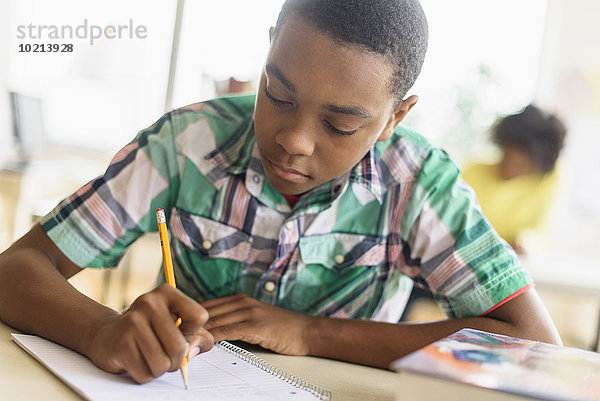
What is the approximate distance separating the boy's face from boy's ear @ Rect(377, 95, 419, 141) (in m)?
0.07

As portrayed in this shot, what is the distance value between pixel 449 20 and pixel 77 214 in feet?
11.8

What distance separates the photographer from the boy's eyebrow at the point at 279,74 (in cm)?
79

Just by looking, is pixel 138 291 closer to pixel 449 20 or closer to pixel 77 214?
pixel 449 20

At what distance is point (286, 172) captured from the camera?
0.86m

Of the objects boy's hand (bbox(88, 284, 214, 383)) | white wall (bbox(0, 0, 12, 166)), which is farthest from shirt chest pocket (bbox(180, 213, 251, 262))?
white wall (bbox(0, 0, 12, 166))

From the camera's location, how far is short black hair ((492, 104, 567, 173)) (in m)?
3.05

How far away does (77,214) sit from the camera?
949mm

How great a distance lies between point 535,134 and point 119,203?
2568 millimetres

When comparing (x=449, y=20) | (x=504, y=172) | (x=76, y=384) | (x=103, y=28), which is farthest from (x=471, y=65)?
(x=76, y=384)

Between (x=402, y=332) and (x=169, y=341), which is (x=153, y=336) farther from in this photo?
(x=402, y=332)

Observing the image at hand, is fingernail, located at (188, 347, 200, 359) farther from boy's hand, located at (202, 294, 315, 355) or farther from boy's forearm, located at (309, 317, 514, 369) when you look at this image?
boy's forearm, located at (309, 317, 514, 369)

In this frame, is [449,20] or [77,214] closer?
[77,214]

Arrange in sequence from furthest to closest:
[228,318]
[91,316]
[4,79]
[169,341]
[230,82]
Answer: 1. [4,79]
2. [230,82]
3. [228,318]
4. [91,316]
5. [169,341]

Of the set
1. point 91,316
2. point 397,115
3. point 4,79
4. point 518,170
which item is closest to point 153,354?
point 91,316
